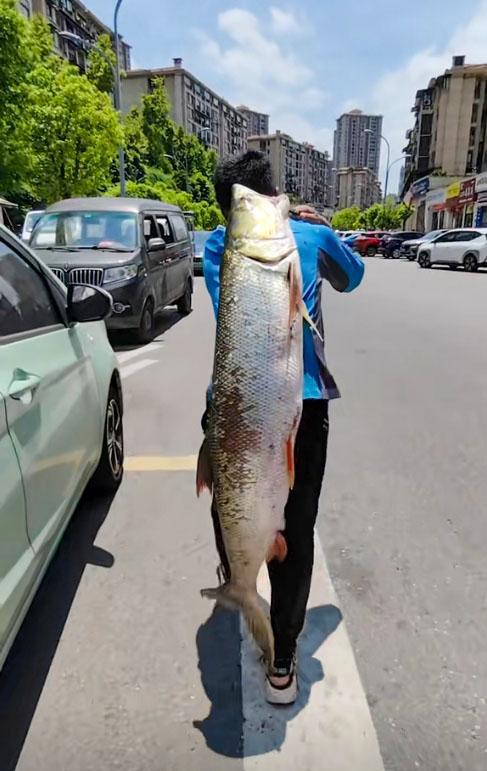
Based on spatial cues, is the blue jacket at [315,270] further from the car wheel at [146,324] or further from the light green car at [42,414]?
the car wheel at [146,324]

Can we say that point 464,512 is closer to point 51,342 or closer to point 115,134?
point 51,342

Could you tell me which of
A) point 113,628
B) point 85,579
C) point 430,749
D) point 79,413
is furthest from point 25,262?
point 430,749

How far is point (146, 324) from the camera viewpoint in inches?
353

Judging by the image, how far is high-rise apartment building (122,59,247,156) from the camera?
9238cm

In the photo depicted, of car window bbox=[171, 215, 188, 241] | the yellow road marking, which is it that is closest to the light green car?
the yellow road marking

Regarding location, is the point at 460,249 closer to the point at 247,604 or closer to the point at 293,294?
the point at 293,294

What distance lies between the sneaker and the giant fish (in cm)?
36

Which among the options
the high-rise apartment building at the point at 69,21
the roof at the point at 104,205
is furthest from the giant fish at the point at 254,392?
the high-rise apartment building at the point at 69,21

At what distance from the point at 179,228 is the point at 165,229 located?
127 centimetres

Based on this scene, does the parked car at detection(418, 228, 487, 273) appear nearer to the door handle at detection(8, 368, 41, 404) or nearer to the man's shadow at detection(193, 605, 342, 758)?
the man's shadow at detection(193, 605, 342, 758)

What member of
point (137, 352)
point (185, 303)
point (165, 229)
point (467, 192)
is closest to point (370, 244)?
point (467, 192)

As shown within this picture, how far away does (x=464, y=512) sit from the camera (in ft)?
11.5

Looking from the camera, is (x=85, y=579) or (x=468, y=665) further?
(x=85, y=579)

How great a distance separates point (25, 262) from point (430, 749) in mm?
2693
